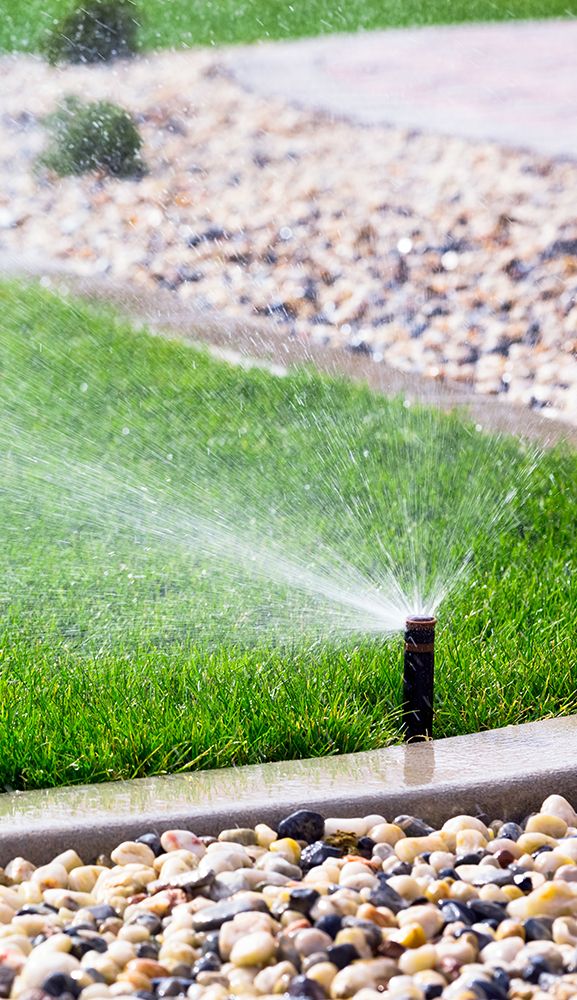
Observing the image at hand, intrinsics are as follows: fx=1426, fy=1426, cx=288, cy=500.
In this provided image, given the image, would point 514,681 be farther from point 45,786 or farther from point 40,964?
point 40,964

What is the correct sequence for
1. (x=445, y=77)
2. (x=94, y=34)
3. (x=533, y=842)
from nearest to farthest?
1. (x=533, y=842)
2. (x=94, y=34)
3. (x=445, y=77)

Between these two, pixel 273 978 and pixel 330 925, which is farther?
pixel 330 925

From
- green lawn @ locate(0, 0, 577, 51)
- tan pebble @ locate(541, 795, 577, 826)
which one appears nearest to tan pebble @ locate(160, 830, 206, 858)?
tan pebble @ locate(541, 795, 577, 826)

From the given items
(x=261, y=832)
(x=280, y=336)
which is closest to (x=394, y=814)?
(x=261, y=832)

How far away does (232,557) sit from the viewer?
443cm

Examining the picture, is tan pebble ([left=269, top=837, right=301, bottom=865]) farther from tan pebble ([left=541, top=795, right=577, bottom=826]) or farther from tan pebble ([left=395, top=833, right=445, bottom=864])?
tan pebble ([left=541, top=795, right=577, bottom=826])

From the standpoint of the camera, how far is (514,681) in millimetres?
3395

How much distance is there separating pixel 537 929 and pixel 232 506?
2.65 m

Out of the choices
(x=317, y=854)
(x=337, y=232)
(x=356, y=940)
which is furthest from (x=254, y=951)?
(x=337, y=232)

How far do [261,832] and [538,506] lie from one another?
8.29 feet

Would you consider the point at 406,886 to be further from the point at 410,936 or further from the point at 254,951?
the point at 254,951

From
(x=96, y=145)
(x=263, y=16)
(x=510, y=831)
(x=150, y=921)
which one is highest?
(x=150, y=921)

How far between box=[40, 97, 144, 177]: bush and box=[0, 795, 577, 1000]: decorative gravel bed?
8.55 metres

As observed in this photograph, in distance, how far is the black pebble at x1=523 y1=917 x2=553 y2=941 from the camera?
234cm
